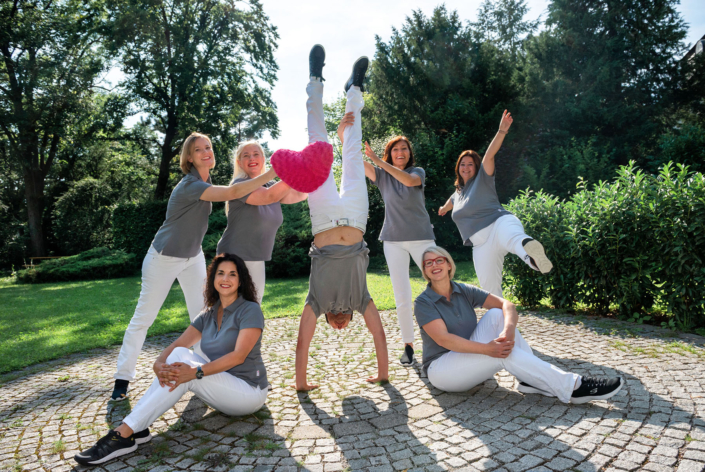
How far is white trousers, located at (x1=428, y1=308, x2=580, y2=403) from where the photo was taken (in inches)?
125

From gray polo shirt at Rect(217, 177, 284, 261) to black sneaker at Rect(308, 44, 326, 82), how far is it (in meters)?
1.20

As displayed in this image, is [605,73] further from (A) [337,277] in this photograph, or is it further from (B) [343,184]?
(A) [337,277]

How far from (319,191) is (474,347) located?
5.90 ft

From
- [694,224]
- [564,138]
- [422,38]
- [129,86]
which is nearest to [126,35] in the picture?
[129,86]

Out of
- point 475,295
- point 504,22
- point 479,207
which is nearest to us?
point 475,295

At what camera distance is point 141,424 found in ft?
9.29

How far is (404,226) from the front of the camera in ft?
15.7

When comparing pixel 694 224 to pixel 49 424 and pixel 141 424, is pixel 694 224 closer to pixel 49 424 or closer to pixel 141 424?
pixel 141 424

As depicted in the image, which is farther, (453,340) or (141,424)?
(453,340)

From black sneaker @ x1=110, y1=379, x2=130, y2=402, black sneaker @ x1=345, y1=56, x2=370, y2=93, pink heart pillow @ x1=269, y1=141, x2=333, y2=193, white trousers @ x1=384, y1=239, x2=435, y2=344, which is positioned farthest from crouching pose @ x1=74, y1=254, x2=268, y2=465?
black sneaker @ x1=345, y1=56, x2=370, y2=93

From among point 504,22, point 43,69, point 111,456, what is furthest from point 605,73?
point 43,69

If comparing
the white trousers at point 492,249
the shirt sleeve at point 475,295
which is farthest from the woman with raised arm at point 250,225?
the white trousers at point 492,249

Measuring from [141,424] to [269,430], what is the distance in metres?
0.86

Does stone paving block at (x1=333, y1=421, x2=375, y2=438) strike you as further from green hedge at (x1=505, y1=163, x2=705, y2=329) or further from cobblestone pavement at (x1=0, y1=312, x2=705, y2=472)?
green hedge at (x1=505, y1=163, x2=705, y2=329)
